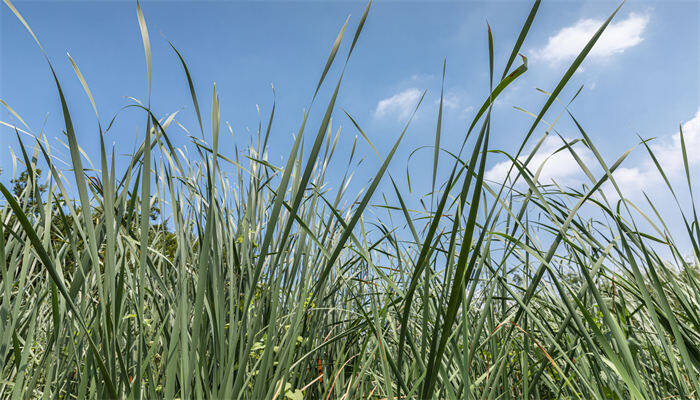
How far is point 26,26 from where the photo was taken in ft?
1.85

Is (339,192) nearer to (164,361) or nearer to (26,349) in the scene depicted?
(164,361)

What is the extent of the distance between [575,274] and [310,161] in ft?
4.79

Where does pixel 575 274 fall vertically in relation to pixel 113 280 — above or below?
above

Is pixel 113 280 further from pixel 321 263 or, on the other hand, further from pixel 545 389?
pixel 545 389

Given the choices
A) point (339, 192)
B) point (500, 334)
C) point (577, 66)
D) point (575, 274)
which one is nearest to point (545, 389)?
point (500, 334)

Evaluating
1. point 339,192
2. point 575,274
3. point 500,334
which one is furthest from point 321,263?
point 575,274

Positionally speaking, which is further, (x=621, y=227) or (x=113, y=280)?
(x=621, y=227)

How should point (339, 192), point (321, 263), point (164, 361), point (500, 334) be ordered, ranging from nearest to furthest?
point (164, 361) < point (339, 192) < point (321, 263) < point (500, 334)

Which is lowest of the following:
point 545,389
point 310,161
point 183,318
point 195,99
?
point 545,389

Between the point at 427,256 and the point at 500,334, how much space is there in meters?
1.18

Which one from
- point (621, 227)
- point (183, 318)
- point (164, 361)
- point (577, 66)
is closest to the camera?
point (577, 66)

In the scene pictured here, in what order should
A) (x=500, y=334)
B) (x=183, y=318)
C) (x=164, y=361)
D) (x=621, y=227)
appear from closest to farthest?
(x=183, y=318)
(x=621, y=227)
(x=164, y=361)
(x=500, y=334)

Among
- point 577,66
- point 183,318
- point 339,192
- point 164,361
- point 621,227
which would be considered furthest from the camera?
point 339,192

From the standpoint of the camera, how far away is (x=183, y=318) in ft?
2.19
